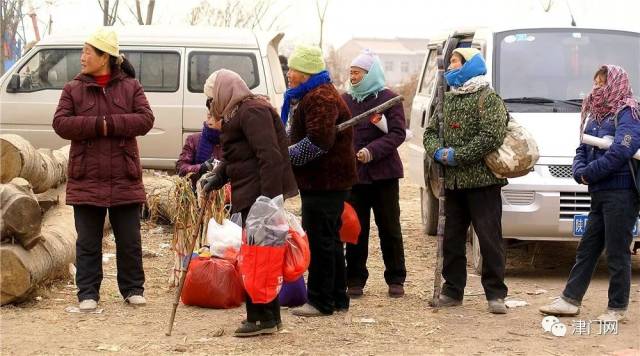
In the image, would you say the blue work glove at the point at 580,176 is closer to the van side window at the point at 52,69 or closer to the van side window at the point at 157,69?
the van side window at the point at 157,69

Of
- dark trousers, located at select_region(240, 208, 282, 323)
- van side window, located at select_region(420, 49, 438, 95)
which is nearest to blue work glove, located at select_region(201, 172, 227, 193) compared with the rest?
dark trousers, located at select_region(240, 208, 282, 323)

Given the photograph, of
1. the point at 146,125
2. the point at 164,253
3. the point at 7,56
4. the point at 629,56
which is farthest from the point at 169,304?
the point at 7,56

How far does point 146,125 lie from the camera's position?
7.55 m

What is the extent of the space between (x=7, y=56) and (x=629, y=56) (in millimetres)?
21529

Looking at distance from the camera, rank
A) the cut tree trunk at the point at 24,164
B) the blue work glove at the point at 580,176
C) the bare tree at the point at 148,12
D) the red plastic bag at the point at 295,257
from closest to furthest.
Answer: the red plastic bag at the point at 295,257 < the blue work glove at the point at 580,176 < the cut tree trunk at the point at 24,164 < the bare tree at the point at 148,12

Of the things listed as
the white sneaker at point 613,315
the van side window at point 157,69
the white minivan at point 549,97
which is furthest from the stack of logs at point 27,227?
the van side window at point 157,69

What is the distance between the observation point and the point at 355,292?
26.9 ft

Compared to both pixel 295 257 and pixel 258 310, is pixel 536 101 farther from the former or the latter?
pixel 258 310

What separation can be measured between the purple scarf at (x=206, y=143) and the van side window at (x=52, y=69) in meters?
5.38

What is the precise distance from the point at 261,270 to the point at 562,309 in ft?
7.49

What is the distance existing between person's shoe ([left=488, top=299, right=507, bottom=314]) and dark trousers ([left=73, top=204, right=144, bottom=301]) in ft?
8.36

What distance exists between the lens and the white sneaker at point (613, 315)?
723 centimetres

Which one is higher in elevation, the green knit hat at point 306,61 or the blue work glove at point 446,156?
the green knit hat at point 306,61

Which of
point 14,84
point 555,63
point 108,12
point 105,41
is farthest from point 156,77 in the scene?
point 108,12
